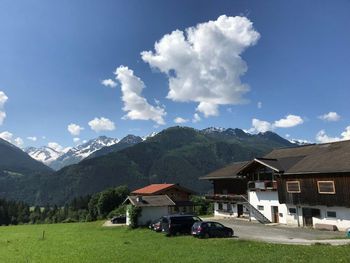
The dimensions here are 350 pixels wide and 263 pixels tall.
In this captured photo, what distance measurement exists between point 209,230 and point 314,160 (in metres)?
18.0

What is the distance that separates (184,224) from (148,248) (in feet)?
32.9

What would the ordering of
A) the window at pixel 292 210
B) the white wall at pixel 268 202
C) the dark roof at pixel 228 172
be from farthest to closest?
the dark roof at pixel 228 172 < the white wall at pixel 268 202 < the window at pixel 292 210

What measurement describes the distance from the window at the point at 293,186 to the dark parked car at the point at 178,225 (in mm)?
13469

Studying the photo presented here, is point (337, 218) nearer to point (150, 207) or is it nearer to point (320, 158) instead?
point (320, 158)

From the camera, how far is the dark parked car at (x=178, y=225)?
41219 millimetres

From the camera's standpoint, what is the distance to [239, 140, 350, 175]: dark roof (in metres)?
42.8

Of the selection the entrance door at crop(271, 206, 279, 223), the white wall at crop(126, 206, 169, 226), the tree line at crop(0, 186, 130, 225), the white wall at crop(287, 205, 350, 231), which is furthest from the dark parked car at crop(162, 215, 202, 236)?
the tree line at crop(0, 186, 130, 225)

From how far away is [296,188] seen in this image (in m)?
47.5

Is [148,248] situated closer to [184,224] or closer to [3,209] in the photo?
[184,224]

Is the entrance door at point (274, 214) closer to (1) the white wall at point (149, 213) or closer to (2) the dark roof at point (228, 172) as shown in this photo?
(2) the dark roof at point (228, 172)

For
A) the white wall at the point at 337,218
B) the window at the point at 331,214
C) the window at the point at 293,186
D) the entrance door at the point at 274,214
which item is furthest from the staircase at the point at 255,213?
the window at the point at 331,214

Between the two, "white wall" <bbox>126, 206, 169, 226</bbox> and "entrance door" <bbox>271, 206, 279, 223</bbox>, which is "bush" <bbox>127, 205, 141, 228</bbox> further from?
"entrance door" <bbox>271, 206, 279, 223</bbox>

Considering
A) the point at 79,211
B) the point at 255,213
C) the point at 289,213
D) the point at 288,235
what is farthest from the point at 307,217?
the point at 79,211

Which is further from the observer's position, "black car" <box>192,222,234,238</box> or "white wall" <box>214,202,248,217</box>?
"white wall" <box>214,202,248,217</box>
